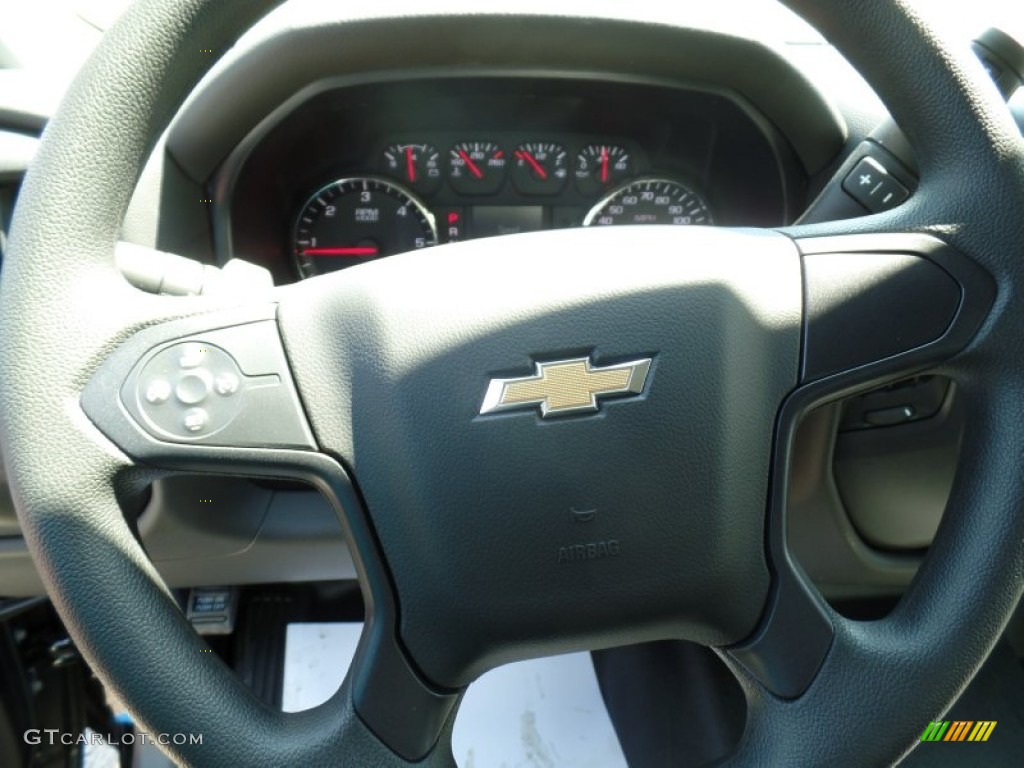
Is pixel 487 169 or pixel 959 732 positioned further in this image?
pixel 959 732

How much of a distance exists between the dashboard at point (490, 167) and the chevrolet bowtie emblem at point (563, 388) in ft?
2.09

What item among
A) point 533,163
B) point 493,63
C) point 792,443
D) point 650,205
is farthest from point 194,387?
point 650,205

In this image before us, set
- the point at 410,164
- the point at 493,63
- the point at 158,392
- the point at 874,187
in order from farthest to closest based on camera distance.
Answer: the point at 410,164, the point at 493,63, the point at 874,187, the point at 158,392

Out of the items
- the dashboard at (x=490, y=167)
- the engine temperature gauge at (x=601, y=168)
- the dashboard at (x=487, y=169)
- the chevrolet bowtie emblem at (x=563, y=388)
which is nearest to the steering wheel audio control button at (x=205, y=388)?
the chevrolet bowtie emblem at (x=563, y=388)

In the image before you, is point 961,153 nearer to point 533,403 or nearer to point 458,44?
point 533,403

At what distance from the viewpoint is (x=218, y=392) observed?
0.79 m

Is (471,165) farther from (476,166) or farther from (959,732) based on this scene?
(959,732)

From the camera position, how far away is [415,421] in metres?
0.80

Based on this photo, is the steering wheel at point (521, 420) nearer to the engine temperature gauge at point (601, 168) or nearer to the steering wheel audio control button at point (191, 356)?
the steering wheel audio control button at point (191, 356)

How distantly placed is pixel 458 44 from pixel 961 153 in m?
0.63

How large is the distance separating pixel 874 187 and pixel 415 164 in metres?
0.64

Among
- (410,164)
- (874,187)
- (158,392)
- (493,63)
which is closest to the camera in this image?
(158,392)

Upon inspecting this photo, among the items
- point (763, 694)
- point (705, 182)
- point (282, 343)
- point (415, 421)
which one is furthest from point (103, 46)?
point (705, 182)

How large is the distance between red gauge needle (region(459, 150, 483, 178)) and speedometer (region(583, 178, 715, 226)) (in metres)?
0.18
